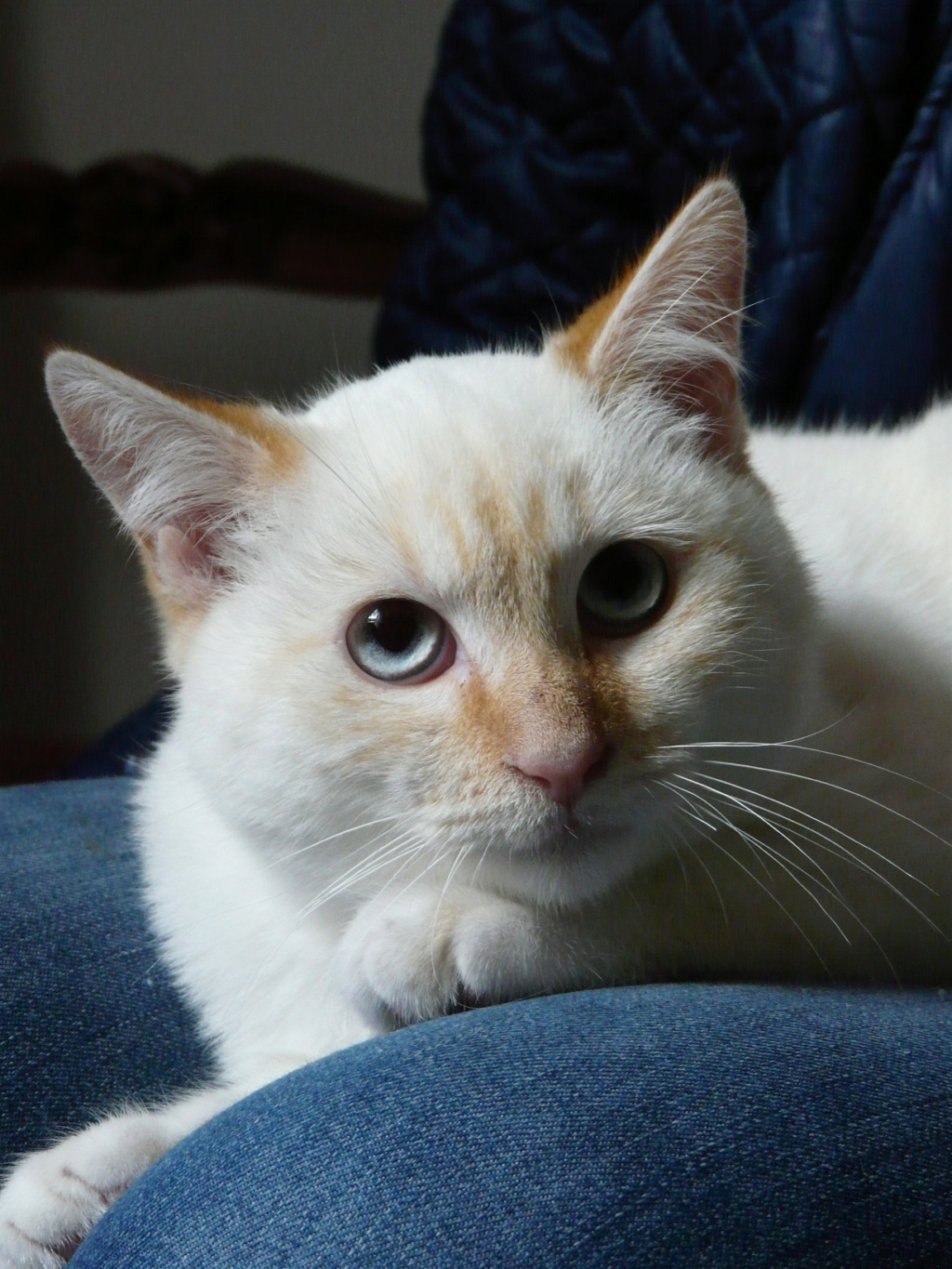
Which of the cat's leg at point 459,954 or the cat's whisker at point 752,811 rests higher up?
the cat's whisker at point 752,811

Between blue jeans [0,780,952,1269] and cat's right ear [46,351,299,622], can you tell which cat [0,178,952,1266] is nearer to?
cat's right ear [46,351,299,622]

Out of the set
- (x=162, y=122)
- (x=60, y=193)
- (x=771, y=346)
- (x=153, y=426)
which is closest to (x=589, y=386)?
(x=153, y=426)

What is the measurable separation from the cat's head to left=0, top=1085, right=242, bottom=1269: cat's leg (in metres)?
0.27

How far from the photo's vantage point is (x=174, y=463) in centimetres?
100

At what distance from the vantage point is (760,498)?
1.05 metres

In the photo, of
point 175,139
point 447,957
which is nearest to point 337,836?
point 447,957

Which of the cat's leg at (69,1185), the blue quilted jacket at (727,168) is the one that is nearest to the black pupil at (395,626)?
the cat's leg at (69,1185)

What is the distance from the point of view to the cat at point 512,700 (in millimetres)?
866

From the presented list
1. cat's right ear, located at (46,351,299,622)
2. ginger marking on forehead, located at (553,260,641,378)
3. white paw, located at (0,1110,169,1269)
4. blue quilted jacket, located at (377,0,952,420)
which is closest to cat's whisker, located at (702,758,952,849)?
ginger marking on forehead, located at (553,260,641,378)

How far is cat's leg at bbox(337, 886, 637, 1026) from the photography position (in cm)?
86

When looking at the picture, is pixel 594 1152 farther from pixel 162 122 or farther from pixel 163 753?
pixel 162 122

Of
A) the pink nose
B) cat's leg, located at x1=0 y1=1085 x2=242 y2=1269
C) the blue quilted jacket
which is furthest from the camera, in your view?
the blue quilted jacket

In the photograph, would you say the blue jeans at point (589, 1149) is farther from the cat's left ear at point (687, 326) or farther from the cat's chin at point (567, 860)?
the cat's left ear at point (687, 326)

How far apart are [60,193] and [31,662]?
1.28 metres
